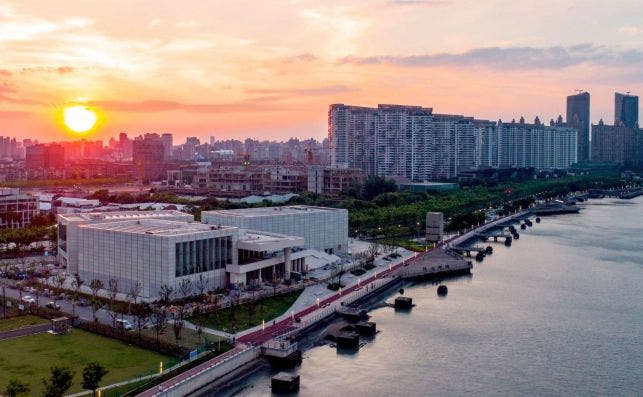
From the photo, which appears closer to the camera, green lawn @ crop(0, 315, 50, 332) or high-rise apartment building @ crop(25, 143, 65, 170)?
green lawn @ crop(0, 315, 50, 332)

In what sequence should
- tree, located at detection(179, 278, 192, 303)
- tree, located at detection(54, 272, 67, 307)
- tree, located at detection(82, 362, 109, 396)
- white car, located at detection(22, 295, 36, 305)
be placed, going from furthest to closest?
tree, located at detection(54, 272, 67, 307)
tree, located at detection(179, 278, 192, 303)
white car, located at detection(22, 295, 36, 305)
tree, located at detection(82, 362, 109, 396)

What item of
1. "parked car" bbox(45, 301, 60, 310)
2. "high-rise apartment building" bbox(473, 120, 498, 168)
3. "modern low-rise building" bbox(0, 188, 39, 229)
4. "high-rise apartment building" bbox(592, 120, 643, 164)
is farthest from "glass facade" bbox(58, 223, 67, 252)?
"high-rise apartment building" bbox(592, 120, 643, 164)

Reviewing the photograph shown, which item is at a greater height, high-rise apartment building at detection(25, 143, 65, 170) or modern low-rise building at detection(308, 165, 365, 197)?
high-rise apartment building at detection(25, 143, 65, 170)

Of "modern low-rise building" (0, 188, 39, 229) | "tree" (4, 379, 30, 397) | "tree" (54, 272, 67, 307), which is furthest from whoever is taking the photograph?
"modern low-rise building" (0, 188, 39, 229)

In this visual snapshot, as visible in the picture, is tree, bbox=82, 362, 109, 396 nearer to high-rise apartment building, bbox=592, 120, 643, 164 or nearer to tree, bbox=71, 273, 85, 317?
tree, bbox=71, 273, 85, 317

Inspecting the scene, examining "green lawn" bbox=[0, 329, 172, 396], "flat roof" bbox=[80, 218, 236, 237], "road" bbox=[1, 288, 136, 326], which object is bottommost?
"green lawn" bbox=[0, 329, 172, 396]

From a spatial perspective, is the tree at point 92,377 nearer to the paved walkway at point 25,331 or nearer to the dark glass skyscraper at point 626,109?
the paved walkway at point 25,331

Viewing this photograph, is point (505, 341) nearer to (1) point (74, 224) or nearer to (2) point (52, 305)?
(2) point (52, 305)

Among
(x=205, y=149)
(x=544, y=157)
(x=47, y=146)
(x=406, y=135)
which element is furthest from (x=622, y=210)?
(x=205, y=149)
